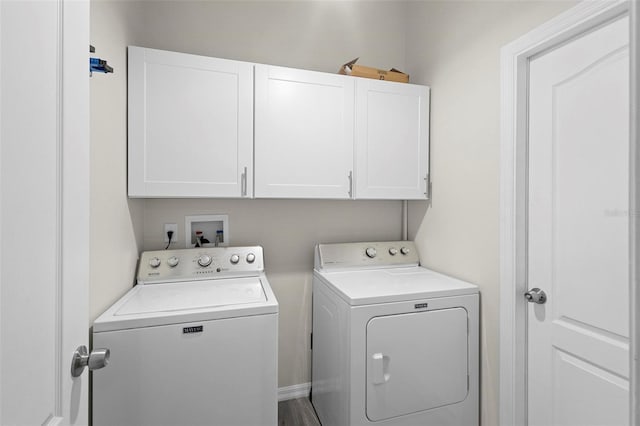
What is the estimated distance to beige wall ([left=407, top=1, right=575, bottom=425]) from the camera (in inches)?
63.6

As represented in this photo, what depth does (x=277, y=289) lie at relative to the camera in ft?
7.01

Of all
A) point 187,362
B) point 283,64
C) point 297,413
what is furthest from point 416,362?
point 283,64

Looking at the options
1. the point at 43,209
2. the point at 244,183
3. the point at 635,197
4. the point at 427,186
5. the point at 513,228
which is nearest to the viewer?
the point at 635,197

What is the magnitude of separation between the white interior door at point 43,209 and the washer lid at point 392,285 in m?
1.11

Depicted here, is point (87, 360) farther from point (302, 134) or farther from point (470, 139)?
point (470, 139)

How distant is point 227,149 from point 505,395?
189 centimetres

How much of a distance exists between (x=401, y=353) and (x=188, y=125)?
1.59 m

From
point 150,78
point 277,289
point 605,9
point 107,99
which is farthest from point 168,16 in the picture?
point 605,9

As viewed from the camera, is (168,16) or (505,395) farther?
(168,16)

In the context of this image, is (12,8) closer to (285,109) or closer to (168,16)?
(285,109)

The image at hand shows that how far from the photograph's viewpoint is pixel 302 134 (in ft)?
6.08

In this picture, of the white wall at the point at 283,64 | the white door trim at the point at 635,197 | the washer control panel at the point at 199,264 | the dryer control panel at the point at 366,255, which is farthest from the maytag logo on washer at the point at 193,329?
the white door trim at the point at 635,197

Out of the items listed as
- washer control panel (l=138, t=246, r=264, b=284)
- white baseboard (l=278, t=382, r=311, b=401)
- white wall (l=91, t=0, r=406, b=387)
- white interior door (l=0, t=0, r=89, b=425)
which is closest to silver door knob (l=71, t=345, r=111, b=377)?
white interior door (l=0, t=0, r=89, b=425)

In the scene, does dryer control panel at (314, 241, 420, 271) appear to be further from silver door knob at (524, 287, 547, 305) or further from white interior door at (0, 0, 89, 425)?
white interior door at (0, 0, 89, 425)
